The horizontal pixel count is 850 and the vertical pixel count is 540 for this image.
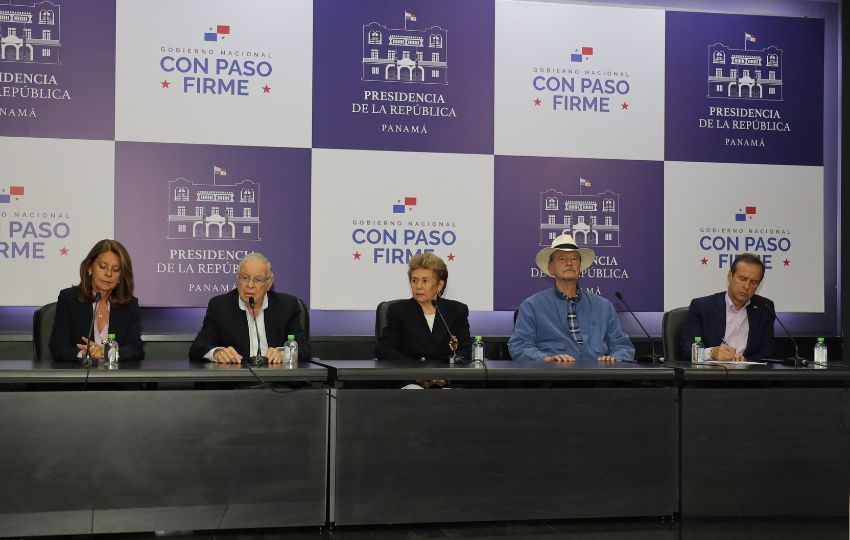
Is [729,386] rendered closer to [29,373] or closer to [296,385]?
[296,385]

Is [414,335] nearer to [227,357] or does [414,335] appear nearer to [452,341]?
[452,341]

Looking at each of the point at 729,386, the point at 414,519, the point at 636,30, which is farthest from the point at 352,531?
the point at 636,30

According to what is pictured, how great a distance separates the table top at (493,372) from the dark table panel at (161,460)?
182 mm

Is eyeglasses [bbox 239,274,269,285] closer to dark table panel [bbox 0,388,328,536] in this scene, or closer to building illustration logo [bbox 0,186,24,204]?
dark table panel [bbox 0,388,328,536]

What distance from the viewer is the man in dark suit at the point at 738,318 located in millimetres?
4500

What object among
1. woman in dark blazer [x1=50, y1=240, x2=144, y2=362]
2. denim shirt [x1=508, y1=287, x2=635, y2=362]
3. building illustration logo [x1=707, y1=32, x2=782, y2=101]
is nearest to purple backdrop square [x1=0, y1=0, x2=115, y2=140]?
woman in dark blazer [x1=50, y1=240, x2=144, y2=362]

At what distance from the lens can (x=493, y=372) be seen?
3477 mm

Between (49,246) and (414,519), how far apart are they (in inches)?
98.2

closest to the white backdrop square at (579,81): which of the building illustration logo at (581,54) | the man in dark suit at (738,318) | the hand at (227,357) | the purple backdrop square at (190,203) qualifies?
the building illustration logo at (581,54)

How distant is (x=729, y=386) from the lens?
384cm

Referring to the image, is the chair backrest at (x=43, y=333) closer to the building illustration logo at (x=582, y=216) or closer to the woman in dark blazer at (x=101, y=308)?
the woman in dark blazer at (x=101, y=308)

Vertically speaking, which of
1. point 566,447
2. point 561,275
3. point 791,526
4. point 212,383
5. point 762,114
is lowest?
point 791,526

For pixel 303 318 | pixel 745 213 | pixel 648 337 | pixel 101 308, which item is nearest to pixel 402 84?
pixel 303 318

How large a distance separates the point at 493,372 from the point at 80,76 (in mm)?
2760
